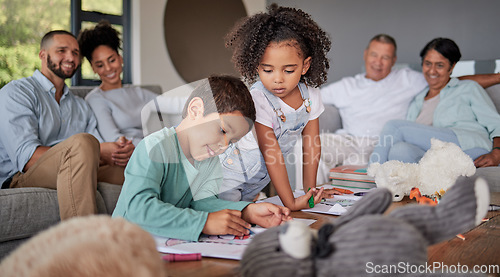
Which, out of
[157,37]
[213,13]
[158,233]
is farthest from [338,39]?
[158,233]

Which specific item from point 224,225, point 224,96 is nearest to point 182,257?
point 224,225

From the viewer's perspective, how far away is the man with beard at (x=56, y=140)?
6.10 ft

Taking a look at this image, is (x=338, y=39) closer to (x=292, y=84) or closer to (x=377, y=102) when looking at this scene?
(x=377, y=102)

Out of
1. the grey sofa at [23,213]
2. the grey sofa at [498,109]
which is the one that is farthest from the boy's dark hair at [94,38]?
the grey sofa at [498,109]

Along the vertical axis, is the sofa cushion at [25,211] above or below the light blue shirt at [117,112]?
below

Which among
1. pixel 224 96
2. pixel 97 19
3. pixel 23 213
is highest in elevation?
pixel 97 19

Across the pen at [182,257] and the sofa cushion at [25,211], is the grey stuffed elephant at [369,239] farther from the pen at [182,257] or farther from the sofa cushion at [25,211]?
the sofa cushion at [25,211]

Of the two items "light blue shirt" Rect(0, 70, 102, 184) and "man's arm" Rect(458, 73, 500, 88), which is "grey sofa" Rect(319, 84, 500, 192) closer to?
"man's arm" Rect(458, 73, 500, 88)

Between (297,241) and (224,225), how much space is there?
1.29ft

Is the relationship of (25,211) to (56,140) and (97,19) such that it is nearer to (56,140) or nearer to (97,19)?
(56,140)

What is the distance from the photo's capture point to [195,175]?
1160mm

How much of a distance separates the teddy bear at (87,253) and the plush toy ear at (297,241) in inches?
6.8

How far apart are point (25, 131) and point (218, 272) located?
162cm

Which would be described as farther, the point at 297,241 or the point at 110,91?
the point at 110,91
